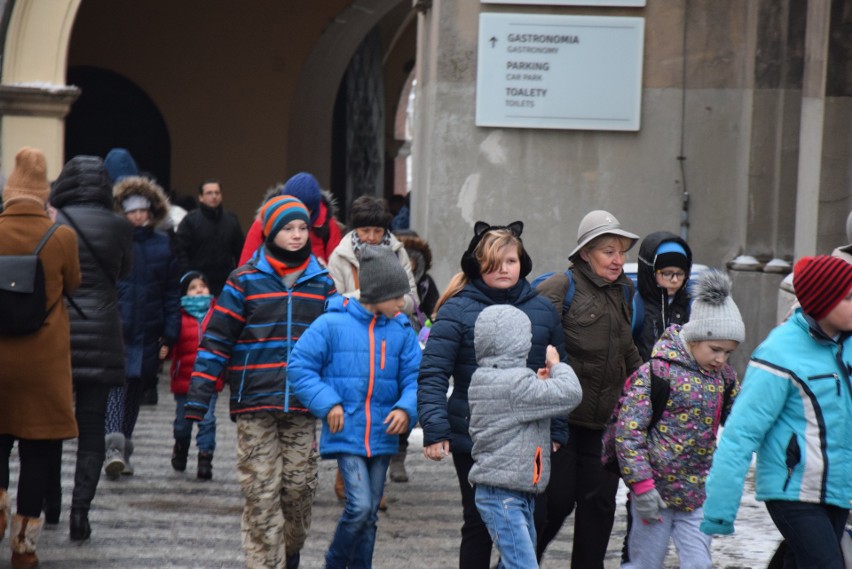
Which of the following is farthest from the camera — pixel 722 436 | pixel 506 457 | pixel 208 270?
pixel 208 270

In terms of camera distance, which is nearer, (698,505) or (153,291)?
(698,505)

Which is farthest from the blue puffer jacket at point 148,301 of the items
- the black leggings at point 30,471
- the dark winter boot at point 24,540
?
the dark winter boot at point 24,540

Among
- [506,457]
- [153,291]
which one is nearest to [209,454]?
[153,291]

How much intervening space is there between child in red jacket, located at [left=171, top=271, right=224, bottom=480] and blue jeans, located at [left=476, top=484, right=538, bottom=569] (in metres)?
3.40

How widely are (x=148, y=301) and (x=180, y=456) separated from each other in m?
0.97

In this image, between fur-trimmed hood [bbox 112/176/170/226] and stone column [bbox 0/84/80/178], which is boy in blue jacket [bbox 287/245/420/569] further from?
stone column [bbox 0/84/80/178]

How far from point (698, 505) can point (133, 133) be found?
16109 millimetres

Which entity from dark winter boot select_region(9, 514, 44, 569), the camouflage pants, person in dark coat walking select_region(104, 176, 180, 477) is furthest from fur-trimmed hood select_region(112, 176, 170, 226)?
the camouflage pants

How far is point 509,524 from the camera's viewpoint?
209 inches

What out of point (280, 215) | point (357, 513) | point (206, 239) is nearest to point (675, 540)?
point (357, 513)

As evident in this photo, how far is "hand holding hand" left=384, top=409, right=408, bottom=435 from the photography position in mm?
5758

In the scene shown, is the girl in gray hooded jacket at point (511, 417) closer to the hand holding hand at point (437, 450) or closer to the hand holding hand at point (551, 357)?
the hand holding hand at point (551, 357)

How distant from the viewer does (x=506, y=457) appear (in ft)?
17.3

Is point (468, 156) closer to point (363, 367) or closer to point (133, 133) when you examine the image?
point (363, 367)
